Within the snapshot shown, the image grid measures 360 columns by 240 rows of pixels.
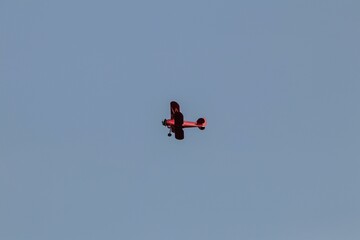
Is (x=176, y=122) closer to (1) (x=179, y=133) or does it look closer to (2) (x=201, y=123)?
(1) (x=179, y=133)

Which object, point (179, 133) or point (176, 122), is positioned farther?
point (179, 133)

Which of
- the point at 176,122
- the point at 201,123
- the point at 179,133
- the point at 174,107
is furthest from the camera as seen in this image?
the point at 201,123

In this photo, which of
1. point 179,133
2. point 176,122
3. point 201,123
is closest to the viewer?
point 176,122

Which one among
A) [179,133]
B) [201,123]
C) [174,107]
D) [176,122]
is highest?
[201,123]

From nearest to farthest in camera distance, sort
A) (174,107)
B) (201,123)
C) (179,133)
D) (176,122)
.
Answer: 1. (174,107)
2. (176,122)
3. (179,133)
4. (201,123)

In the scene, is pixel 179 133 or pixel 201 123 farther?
pixel 201 123

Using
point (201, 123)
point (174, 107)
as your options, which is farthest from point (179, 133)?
point (201, 123)

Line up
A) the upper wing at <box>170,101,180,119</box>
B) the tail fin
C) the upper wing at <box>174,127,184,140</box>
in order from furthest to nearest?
the tail fin
the upper wing at <box>174,127,184,140</box>
the upper wing at <box>170,101,180,119</box>

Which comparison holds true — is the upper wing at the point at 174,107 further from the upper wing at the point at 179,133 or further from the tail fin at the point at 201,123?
the tail fin at the point at 201,123

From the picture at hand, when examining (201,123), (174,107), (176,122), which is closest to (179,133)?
(176,122)

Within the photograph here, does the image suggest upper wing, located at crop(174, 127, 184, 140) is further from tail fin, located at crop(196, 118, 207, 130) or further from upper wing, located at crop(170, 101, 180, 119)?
tail fin, located at crop(196, 118, 207, 130)

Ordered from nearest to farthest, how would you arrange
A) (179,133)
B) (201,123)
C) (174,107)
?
1. (174,107)
2. (179,133)
3. (201,123)

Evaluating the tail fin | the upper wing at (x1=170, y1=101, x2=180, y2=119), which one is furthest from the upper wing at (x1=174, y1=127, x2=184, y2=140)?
the tail fin

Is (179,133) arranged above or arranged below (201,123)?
below
